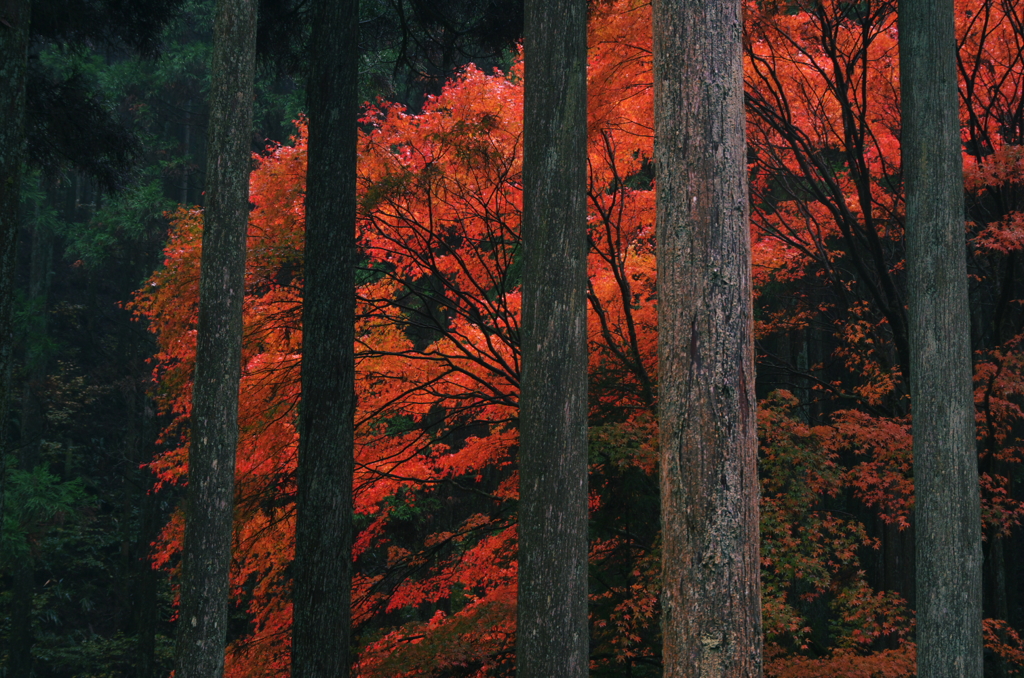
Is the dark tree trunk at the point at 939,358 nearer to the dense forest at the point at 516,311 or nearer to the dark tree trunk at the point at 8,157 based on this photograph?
the dense forest at the point at 516,311

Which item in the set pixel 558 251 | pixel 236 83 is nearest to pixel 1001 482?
pixel 558 251

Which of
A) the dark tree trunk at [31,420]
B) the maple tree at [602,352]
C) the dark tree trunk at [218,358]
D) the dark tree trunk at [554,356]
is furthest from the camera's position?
the dark tree trunk at [31,420]

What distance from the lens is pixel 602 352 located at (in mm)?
11023

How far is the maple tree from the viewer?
8.66 metres

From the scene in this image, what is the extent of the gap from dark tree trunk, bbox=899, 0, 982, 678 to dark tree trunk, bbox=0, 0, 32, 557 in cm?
731

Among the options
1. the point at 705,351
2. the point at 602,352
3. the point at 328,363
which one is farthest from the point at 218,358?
the point at 602,352

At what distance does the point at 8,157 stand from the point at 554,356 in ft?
15.2

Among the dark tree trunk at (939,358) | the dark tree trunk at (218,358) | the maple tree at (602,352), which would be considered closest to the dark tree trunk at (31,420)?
the maple tree at (602,352)

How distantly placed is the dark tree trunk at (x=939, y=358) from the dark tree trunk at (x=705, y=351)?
392 cm

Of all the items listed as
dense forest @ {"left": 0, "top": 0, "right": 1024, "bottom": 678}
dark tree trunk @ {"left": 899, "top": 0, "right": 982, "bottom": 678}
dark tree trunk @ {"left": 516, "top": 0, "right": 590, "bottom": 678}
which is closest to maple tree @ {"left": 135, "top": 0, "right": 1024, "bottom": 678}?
dense forest @ {"left": 0, "top": 0, "right": 1024, "bottom": 678}

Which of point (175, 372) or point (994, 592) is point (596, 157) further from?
point (994, 592)

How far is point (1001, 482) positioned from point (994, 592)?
10.00 ft

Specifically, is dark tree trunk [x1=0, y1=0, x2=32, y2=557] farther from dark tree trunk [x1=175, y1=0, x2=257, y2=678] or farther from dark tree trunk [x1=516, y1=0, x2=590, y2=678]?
dark tree trunk [x1=516, y1=0, x2=590, y2=678]

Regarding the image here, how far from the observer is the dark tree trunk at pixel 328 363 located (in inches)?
254
